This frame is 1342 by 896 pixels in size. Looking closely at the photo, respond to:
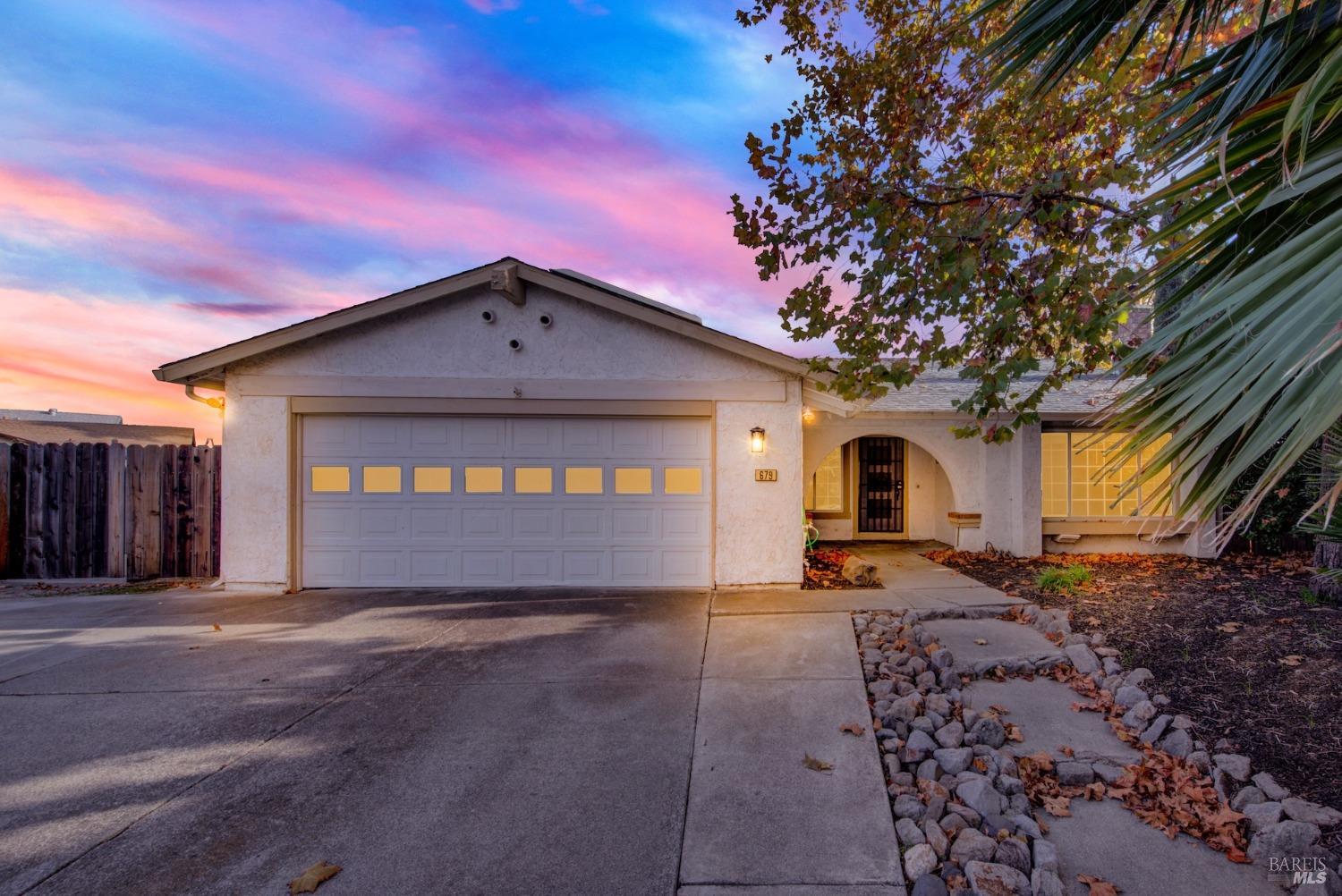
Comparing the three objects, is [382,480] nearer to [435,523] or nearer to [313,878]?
[435,523]

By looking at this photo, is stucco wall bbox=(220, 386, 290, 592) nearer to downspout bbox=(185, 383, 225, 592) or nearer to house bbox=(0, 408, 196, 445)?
downspout bbox=(185, 383, 225, 592)

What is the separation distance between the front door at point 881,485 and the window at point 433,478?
905cm

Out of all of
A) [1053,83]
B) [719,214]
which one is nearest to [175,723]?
[719,214]

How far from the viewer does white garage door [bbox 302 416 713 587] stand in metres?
8.38

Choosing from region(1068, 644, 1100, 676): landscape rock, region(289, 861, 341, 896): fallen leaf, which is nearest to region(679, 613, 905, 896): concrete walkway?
region(289, 861, 341, 896): fallen leaf

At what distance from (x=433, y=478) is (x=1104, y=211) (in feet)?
27.8

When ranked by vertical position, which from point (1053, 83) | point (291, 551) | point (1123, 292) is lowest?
point (291, 551)

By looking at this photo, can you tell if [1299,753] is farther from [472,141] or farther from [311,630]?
[472,141]

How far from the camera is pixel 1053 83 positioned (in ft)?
9.18

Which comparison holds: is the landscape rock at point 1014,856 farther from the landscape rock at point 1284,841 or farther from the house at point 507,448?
the house at point 507,448

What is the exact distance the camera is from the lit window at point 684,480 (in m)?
8.33

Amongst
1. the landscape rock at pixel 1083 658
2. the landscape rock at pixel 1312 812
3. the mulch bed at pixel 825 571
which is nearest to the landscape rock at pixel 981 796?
the landscape rock at pixel 1312 812

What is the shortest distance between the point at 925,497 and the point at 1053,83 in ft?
39.0

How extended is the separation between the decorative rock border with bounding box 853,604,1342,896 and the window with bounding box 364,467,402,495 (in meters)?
6.44
